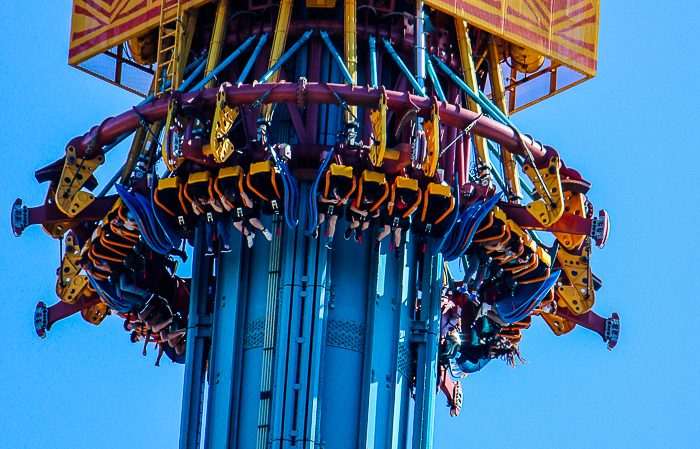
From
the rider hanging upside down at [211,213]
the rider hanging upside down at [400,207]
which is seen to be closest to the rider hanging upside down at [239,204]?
the rider hanging upside down at [211,213]

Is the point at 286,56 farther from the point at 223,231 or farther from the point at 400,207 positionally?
the point at 400,207

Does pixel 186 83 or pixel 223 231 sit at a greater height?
pixel 186 83

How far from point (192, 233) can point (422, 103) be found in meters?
10.8

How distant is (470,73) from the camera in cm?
6712

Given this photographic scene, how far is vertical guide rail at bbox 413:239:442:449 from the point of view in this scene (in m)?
63.8

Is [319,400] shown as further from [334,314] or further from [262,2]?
[262,2]

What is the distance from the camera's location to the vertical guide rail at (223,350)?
63469mm

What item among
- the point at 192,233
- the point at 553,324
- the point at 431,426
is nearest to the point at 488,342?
the point at 553,324

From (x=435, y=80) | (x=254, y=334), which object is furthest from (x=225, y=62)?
(x=254, y=334)

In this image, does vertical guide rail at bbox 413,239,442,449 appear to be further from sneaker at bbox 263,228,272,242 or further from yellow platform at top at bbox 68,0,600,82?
yellow platform at top at bbox 68,0,600,82

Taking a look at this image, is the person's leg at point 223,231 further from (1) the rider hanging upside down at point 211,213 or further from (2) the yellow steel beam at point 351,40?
(2) the yellow steel beam at point 351,40

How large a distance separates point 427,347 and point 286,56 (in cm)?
1137

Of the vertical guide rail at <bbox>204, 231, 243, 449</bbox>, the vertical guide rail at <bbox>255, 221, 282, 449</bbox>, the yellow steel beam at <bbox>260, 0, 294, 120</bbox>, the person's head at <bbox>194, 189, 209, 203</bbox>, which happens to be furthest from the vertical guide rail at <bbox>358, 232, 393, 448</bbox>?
the yellow steel beam at <bbox>260, 0, 294, 120</bbox>

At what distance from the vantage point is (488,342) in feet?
235
